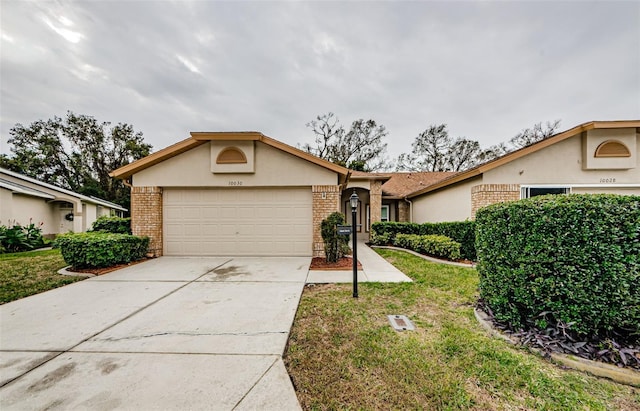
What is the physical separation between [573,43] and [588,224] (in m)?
12.7

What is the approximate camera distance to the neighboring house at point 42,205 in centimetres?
1150

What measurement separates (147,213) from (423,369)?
9353mm

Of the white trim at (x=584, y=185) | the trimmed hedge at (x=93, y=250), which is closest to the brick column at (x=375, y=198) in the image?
the white trim at (x=584, y=185)

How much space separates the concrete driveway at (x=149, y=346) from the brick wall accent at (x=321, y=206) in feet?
10.00

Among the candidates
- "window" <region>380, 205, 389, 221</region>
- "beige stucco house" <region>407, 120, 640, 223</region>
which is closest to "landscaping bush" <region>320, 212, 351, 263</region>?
"beige stucco house" <region>407, 120, 640, 223</region>

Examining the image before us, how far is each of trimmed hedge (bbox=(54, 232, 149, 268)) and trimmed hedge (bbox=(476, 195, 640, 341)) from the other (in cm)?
879

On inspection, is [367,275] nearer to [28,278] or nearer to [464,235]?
[464,235]

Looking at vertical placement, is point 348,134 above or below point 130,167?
above

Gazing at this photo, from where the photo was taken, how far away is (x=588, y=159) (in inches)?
310

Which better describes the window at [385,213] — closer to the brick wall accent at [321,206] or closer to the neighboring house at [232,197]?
the neighboring house at [232,197]

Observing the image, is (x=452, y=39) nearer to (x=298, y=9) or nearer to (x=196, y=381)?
(x=298, y=9)

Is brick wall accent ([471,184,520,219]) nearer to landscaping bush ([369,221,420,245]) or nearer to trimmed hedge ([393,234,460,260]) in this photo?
trimmed hedge ([393,234,460,260])

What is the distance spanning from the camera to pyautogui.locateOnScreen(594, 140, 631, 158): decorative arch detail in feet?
25.4

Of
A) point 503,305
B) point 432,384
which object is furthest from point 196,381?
point 503,305
